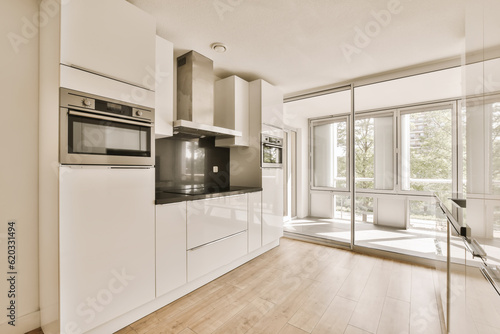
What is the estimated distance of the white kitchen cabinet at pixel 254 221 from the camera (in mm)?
2824

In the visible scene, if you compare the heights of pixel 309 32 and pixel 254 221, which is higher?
pixel 309 32

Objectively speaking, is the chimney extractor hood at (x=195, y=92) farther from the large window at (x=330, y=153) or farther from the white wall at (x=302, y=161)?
the large window at (x=330, y=153)

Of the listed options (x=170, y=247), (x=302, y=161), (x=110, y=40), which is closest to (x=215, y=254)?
(x=170, y=247)

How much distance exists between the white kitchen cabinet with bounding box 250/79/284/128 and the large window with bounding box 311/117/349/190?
2.35 meters

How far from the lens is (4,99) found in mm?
1532

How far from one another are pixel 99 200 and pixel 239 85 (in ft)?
7.23

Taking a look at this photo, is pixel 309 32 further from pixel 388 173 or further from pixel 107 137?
pixel 388 173

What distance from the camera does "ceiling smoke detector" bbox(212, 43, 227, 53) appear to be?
2.39 metres

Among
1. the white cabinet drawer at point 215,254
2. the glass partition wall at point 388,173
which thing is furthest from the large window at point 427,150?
the white cabinet drawer at point 215,254

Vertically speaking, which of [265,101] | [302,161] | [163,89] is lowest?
[302,161]

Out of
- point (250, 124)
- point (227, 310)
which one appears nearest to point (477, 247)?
point (227, 310)

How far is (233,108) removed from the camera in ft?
9.70

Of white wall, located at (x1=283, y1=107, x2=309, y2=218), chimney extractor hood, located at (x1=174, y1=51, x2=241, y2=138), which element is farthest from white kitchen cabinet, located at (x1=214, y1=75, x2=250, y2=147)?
white wall, located at (x1=283, y1=107, x2=309, y2=218)

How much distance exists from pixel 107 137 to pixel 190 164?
1335mm
